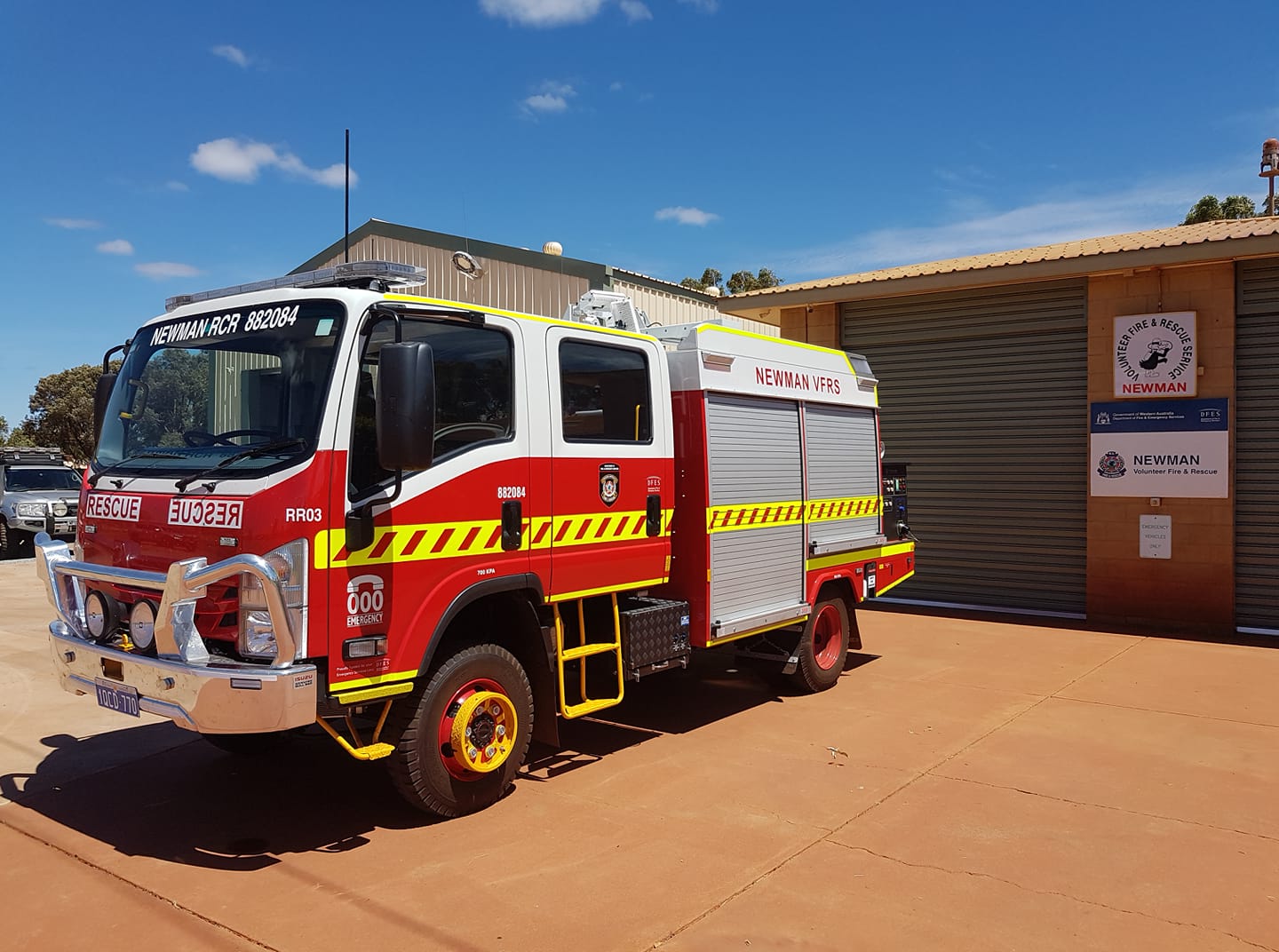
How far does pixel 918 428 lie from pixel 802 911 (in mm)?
9950

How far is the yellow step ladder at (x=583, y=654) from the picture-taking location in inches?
223

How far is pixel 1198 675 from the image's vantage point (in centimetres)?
877

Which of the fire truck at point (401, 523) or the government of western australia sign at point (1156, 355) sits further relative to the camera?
the government of western australia sign at point (1156, 355)

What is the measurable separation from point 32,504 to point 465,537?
18.0m

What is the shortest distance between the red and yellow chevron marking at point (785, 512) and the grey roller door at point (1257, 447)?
4747 millimetres

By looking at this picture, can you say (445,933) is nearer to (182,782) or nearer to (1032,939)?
(1032,939)

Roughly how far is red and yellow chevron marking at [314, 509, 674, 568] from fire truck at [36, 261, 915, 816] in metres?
0.01

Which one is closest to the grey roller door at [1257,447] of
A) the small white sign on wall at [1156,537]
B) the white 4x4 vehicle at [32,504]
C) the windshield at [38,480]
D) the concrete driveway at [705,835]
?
the small white sign on wall at [1156,537]

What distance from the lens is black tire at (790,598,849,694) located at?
7980mm

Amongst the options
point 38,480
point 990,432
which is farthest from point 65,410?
point 990,432

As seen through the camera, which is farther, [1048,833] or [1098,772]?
[1098,772]

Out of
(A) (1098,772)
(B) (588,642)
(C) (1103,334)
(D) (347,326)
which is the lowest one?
(A) (1098,772)

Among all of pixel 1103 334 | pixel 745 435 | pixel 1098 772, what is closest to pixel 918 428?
pixel 1103 334

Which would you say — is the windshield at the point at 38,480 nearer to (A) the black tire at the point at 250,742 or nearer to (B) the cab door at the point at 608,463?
(A) the black tire at the point at 250,742
